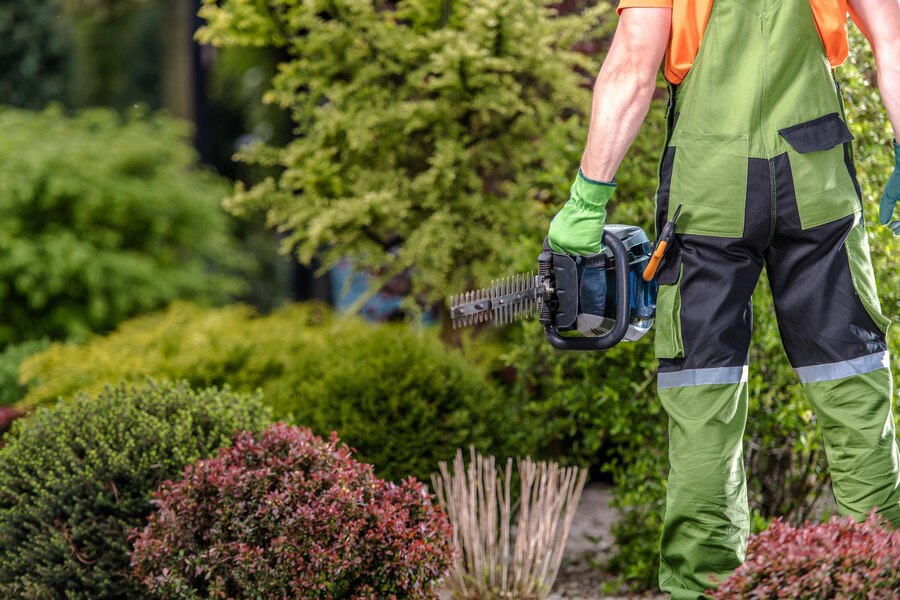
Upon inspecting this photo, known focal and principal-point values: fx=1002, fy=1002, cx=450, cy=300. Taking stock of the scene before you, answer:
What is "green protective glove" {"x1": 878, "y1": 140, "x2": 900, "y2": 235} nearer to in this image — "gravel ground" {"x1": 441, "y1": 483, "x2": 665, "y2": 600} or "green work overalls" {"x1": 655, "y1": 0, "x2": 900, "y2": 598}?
"green work overalls" {"x1": 655, "y1": 0, "x2": 900, "y2": 598}

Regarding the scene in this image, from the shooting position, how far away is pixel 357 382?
13.6 feet

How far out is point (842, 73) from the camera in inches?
137

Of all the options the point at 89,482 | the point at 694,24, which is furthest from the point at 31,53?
the point at 694,24

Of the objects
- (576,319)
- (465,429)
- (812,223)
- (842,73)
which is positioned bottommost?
(465,429)

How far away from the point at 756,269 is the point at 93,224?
18.5 feet

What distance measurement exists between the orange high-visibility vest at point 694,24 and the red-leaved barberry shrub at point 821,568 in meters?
1.24

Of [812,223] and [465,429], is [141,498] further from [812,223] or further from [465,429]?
[812,223]

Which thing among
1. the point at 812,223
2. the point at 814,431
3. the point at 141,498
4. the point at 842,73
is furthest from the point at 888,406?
the point at 141,498

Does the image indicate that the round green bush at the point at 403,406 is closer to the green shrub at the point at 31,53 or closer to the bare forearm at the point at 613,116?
the bare forearm at the point at 613,116

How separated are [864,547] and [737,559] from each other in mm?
572

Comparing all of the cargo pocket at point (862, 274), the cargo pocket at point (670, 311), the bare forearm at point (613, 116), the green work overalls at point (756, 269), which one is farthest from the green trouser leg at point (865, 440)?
the bare forearm at point (613, 116)

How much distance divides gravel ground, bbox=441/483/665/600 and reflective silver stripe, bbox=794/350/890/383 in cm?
159

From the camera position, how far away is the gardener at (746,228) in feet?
8.39

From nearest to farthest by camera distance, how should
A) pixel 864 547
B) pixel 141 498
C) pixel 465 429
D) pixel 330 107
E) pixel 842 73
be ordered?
pixel 864 547 → pixel 141 498 → pixel 842 73 → pixel 465 429 → pixel 330 107
